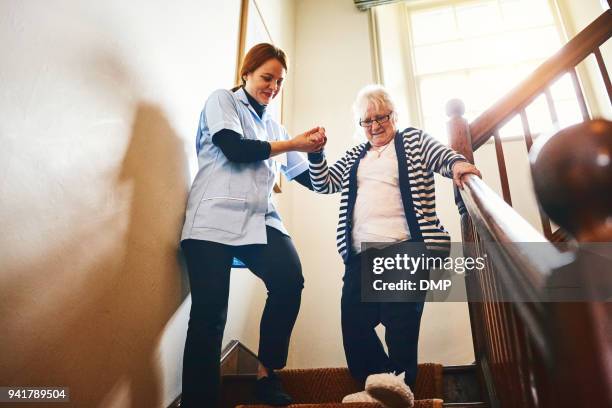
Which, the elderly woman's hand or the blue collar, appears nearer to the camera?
the elderly woman's hand

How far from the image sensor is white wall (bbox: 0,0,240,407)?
0.83m

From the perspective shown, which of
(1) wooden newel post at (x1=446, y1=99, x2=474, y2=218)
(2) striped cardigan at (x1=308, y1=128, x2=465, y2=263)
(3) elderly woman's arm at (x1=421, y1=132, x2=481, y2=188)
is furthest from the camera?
(1) wooden newel post at (x1=446, y1=99, x2=474, y2=218)

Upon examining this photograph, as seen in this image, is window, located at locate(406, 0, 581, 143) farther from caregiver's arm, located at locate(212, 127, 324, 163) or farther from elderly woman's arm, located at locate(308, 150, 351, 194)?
caregiver's arm, located at locate(212, 127, 324, 163)

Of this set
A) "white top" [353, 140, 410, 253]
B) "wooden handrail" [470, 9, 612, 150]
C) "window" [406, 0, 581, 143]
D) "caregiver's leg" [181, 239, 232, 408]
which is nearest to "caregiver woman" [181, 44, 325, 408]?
"caregiver's leg" [181, 239, 232, 408]

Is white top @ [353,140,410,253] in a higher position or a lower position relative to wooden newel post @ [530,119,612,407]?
higher

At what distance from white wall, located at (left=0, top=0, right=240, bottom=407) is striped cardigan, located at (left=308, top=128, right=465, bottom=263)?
55 cm

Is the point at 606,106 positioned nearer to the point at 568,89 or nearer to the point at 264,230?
the point at 568,89

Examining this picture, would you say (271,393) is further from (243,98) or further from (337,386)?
(243,98)

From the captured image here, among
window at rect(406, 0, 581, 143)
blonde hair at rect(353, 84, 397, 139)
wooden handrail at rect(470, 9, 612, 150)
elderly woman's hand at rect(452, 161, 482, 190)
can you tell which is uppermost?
window at rect(406, 0, 581, 143)

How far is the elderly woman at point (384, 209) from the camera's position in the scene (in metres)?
1.27

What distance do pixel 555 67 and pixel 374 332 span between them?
1.27 metres

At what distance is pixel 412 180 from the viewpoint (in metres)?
1.43

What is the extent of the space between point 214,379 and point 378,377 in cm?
45

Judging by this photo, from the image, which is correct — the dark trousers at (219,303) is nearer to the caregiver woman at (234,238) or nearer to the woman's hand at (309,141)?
the caregiver woman at (234,238)
